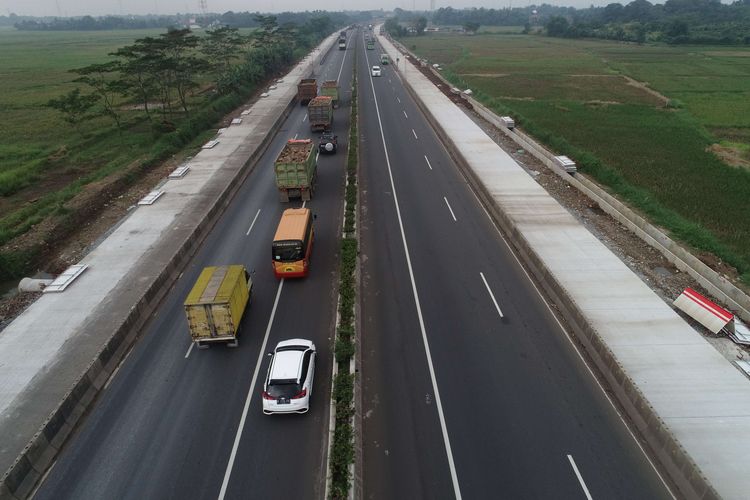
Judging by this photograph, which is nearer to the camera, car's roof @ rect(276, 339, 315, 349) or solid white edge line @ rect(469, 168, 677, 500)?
solid white edge line @ rect(469, 168, 677, 500)

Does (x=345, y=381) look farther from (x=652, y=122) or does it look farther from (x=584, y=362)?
(x=652, y=122)

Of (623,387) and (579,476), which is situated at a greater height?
(623,387)

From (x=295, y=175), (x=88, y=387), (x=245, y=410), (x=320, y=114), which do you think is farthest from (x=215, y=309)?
(x=320, y=114)

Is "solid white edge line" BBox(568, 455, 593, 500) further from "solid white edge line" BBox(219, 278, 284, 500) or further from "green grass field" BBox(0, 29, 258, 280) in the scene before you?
"green grass field" BBox(0, 29, 258, 280)

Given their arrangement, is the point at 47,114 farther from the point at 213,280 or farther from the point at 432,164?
the point at 213,280

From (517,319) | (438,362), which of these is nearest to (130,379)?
(438,362)

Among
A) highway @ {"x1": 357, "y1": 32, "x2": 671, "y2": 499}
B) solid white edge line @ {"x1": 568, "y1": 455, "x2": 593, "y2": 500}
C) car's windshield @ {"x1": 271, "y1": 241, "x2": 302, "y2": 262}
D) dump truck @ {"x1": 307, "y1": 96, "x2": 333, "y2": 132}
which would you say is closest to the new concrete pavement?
solid white edge line @ {"x1": 568, "y1": 455, "x2": 593, "y2": 500}

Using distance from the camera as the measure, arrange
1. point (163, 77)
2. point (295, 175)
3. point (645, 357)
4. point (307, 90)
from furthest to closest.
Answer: point (307, 90), point (163, 77), point (295, 175), point (645, 357)
